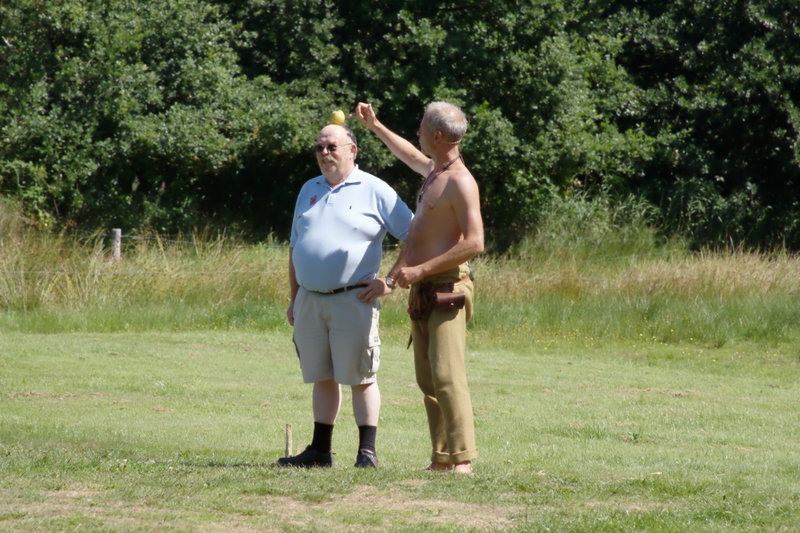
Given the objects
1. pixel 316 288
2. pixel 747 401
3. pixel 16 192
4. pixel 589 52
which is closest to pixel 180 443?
pixel 316 288

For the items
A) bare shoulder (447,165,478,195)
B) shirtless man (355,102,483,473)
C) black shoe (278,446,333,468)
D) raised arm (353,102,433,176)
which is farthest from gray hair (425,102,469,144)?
black shoe (278,446,333,468)

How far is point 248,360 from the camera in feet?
44.5

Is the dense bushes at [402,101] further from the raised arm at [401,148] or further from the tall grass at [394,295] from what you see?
the raised arm at [401,148]

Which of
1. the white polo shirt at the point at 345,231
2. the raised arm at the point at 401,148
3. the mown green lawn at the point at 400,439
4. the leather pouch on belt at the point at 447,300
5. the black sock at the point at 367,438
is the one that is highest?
the raised arm at the point at 401,148

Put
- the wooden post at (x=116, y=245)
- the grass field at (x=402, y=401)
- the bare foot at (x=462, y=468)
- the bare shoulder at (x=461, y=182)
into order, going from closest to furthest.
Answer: the grass field at (x=402, y=401) < the bare shoulder at (x=461, y=182) < the bare foot at (x=462, y=468) < the wooden post at (x=116, y=245)

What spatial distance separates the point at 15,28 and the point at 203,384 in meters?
15.4

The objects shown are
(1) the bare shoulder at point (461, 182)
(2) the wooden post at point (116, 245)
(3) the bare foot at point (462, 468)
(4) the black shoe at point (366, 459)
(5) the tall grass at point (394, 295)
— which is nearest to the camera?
(1) the bare shoulder at point (461, 182)

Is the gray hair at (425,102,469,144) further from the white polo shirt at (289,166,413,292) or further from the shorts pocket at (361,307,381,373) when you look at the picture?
the shorts pocket at (361,307,381,373)

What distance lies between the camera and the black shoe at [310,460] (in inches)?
266

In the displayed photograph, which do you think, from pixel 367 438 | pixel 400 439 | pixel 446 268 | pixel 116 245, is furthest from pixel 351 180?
pixel 116 245

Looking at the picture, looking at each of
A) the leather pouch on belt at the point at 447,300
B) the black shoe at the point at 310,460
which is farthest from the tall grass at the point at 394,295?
the leather pouch on belt at the point at 447,300

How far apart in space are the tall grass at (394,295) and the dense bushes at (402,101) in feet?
16.4

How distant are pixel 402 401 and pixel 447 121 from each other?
5164 millimetres

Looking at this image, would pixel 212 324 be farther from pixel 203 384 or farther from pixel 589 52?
pixel 589 52
